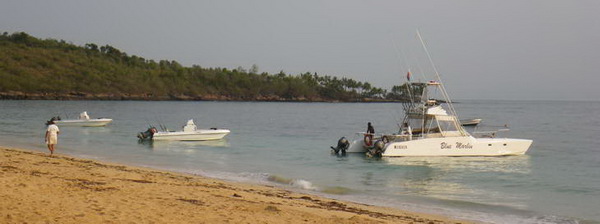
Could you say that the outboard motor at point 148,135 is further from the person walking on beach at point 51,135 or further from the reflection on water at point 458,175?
the reflection on water at point 458,175

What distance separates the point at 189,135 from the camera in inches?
1394

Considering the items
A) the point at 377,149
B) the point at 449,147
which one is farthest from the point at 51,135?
the point at 449,147

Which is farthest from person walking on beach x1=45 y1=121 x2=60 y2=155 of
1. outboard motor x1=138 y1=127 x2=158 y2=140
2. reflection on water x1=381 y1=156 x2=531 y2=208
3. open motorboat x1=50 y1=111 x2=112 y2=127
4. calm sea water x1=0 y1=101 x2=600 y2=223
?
open motorboat x1=50 y1=111 x2=112 y2=127

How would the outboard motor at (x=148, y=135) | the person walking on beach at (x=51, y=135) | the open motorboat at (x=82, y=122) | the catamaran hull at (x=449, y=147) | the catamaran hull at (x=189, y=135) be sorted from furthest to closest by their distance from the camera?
the open motorboat at (x=82, y=122) → the outboard motor at (x=148, y=135) → the catamaran hull at (x=189, y=135) → the catamaran hull at (x=449, y=147) → the person walking on beach at (x=51, y=135)

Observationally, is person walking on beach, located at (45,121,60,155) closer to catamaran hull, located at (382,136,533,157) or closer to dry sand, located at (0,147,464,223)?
dry sand, located at (0,147,464,223)

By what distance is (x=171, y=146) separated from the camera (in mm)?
32438

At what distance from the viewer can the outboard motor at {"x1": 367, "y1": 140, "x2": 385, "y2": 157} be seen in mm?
27125

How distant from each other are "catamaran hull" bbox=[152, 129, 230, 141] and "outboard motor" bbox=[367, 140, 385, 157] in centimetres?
1266

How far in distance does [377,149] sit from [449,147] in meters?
3.35

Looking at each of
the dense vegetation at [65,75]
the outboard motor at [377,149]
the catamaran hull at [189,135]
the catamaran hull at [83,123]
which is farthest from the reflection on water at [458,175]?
the dense vegetation at [65,75]

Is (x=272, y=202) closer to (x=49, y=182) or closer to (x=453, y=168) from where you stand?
(x=49, y=182)

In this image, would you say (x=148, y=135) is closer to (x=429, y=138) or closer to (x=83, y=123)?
(x=83, y=123)

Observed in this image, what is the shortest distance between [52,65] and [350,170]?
160m

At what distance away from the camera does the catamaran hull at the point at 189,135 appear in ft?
114
